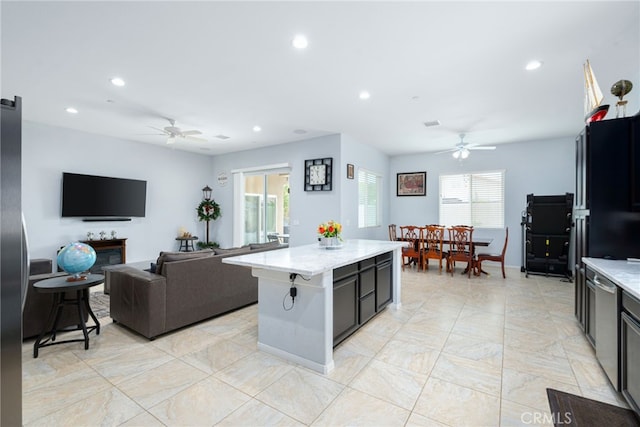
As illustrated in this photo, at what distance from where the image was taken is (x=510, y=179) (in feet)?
22.1

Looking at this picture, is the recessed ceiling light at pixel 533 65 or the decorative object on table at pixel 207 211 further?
the decorative object on table at pixel 207 211

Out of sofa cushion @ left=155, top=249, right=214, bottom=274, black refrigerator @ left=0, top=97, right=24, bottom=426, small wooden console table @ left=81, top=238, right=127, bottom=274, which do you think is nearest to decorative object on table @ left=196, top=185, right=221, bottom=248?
small wooden console table @ left=81, top=238, right=127, bottom=274

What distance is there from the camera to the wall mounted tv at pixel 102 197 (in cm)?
548

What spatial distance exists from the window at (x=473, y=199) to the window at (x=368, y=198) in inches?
66.6

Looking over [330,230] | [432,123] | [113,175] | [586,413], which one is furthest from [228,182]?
[586,413]

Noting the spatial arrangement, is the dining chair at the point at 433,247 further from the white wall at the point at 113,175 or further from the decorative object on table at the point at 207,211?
the white wall at the point at 113,175

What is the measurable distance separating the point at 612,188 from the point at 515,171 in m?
4.53

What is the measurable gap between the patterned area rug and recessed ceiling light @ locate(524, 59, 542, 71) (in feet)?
18.9

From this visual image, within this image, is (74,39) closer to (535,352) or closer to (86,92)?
(86,92)

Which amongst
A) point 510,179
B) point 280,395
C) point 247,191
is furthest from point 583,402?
point 247,191

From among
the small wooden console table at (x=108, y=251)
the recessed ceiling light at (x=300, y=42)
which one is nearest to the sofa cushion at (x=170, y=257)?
the recessed ceiling light at (x=300, y=42)

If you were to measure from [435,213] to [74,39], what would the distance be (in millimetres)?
7448

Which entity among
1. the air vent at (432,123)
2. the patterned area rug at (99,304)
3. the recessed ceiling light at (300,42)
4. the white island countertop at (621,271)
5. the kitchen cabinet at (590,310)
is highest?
the air vent at (432,123)

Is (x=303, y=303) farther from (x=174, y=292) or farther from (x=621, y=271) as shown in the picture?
(x=621, y=271)
